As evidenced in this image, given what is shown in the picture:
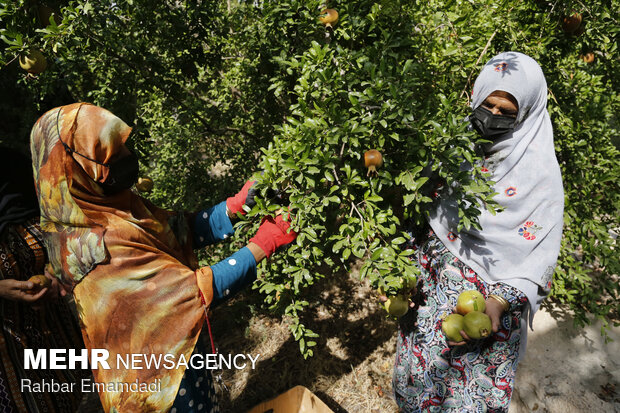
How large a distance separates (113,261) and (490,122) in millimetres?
1870

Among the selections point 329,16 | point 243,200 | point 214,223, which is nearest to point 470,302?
point 243,200

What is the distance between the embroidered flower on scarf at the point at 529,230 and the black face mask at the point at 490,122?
0.50 meters

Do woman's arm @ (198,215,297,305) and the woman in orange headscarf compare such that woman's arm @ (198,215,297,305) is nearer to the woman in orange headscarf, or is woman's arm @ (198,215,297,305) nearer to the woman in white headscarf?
the woman in orange headscarf

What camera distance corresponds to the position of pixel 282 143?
1589mm

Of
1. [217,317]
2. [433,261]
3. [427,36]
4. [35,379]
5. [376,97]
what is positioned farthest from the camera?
[217,317]

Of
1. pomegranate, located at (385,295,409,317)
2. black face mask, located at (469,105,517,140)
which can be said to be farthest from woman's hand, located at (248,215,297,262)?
black face mask, located at (469,105,517,140)

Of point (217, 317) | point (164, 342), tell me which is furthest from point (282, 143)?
point (217, 317)

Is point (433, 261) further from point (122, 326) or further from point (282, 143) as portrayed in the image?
point (122, 326)

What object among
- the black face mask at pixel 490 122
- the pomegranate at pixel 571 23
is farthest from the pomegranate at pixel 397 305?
the pomegranate at pixel 571 23

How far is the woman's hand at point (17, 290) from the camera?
1784mm

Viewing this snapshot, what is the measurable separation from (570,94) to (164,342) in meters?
3.07

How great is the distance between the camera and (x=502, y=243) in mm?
1826

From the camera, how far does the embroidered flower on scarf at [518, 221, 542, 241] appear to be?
178 cm

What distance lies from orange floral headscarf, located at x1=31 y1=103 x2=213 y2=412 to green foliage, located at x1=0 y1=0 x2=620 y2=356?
484 millimetres
